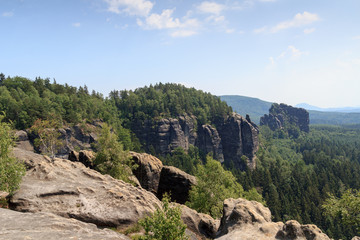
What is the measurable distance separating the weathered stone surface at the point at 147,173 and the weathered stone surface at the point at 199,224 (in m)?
20.4

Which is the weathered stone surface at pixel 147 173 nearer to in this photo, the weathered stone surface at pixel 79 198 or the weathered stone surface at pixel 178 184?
the weathered stone surface at pixel 178 184

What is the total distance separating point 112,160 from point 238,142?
136201mm

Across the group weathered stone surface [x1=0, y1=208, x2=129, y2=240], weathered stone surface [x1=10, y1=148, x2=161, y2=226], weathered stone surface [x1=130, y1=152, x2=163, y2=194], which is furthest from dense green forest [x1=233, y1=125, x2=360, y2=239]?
weathered stone surface [x1=0, y1=208, x2=129, y2=240]

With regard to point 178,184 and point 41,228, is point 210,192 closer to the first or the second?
point 178,184

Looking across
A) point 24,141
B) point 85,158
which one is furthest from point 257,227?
point 24,141

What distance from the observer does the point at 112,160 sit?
46.6 meters

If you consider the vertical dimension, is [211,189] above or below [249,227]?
below

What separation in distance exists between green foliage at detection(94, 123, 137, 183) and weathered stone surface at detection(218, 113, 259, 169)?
130 m

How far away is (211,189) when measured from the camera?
4247 centimetres

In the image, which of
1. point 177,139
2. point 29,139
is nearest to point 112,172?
point 29,139

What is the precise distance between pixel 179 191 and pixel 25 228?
35418 mm

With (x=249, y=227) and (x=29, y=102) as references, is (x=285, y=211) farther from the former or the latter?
(x=29, y=102)

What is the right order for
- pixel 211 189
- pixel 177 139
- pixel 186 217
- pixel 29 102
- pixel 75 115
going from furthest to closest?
pixel 177 139 → pixel 75 115 → pixel 29 102 → pixel 211 189 → pixel 186 217

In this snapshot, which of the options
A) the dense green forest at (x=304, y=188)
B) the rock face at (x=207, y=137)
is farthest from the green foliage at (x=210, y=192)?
the rock face at (x=207, y=137)
